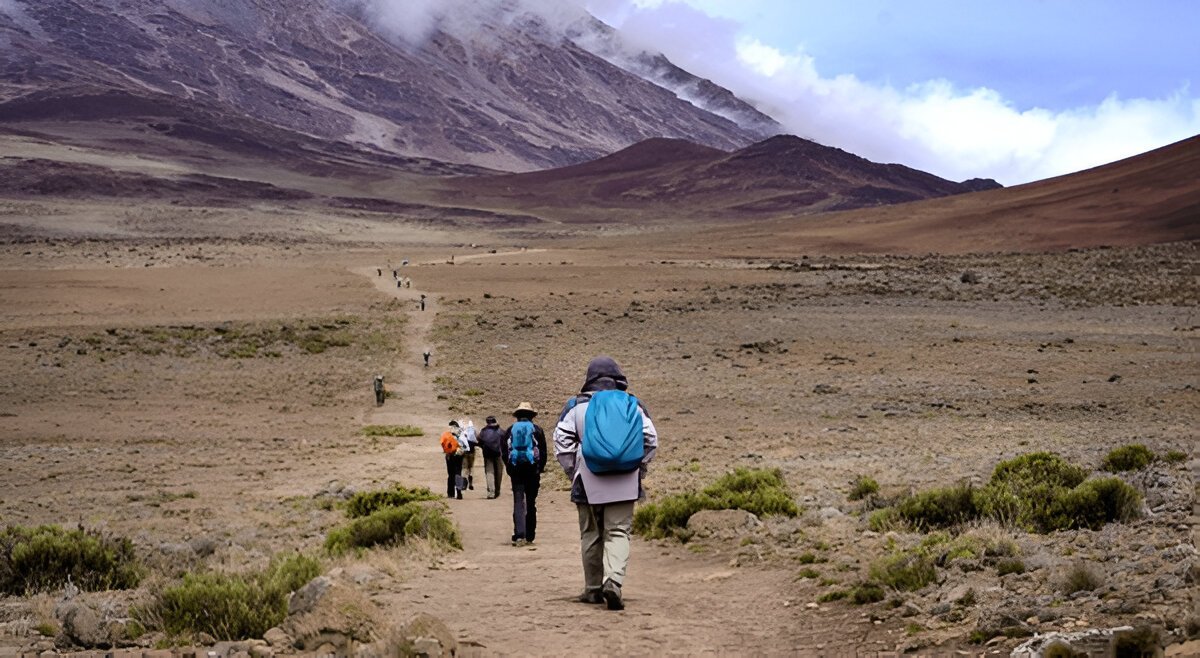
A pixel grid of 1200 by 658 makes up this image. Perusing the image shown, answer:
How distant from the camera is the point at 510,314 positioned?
4300 cm

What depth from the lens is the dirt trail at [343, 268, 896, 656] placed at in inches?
267

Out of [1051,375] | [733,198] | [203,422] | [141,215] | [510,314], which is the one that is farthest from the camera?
[733,198]

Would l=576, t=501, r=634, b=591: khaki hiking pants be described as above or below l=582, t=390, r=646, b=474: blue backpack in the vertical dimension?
below

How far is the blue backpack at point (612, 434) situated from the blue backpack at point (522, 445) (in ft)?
9.99

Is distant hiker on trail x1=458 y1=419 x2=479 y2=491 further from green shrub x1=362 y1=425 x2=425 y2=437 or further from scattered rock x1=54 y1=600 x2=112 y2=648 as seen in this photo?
scattered rock x1=54 y1=600 x2=112 y2=648

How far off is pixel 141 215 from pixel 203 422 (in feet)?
313

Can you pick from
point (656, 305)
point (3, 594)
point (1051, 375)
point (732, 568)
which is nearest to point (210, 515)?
point (3, 594)

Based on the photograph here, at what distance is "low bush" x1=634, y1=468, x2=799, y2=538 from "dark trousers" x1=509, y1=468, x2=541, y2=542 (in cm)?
111

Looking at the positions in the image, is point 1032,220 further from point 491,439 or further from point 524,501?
point 524,501

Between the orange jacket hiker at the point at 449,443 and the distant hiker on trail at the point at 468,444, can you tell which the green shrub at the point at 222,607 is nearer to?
the orange jacket hiker at the point at 449,443

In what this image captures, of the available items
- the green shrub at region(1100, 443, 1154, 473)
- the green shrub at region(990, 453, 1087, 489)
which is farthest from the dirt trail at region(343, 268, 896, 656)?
the green shrub at region(1100, 443, 1154, 473)

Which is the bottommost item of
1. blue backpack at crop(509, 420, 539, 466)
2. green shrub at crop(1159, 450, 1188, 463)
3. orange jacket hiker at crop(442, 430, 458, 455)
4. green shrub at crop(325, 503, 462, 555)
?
green shrub at crop(325, 503, 462, 555)

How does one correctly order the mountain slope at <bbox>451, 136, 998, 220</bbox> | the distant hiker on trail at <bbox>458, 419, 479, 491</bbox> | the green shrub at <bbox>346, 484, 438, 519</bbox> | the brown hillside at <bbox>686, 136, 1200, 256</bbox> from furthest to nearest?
the mountain slope at <bbox>451, 136, 998, 220</bbox> → the brown hillside at <bbox>686, 136, 1200, 256</bbox> → the distant hiker on trail at <bbox>458, 419, 479, 491</bbox> → the green shrub at <bbox>346, 484, 438, 519</bbox>

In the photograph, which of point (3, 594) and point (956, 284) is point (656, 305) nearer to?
point (956, 284)
